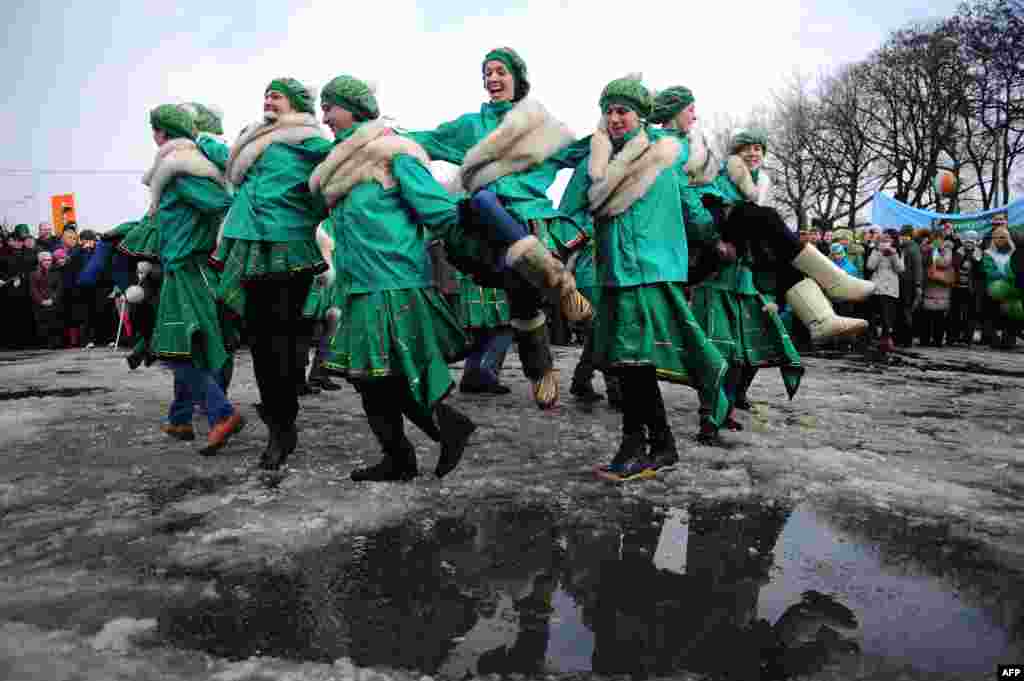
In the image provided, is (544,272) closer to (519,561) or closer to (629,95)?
(629,95)

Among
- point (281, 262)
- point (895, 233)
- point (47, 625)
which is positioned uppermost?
point (895, 233)

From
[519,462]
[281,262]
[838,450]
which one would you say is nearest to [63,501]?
[281,262]

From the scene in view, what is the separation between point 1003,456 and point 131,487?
4.72 meters

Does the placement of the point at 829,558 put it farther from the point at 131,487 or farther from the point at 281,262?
the point at 131,487

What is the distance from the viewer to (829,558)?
3090 millimetres

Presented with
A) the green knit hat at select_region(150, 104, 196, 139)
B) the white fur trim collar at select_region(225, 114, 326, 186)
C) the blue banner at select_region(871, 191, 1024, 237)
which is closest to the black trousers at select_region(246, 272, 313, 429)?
the white fur trim collar at select_region(225, 114, 326, 186)

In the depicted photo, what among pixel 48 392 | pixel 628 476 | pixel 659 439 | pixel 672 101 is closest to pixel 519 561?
pixel 628 476

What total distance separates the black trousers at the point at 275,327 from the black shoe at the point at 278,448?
19 centimetres

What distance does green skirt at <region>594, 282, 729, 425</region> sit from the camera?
4.04m

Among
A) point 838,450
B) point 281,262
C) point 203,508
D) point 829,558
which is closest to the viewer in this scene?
point 829,558

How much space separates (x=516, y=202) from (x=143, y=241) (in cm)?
239

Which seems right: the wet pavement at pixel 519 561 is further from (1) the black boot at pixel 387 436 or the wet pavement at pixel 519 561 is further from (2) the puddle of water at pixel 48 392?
(2) the puddle of water at pixel 48 392

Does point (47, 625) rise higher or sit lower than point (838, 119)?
lower

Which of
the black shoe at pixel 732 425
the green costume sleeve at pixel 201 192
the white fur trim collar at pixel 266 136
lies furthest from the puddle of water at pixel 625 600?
the green costume sleeve at pixel 201 192
